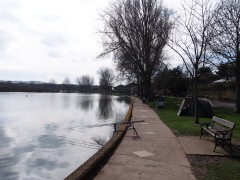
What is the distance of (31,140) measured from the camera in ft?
45.6

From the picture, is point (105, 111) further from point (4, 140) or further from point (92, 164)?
point (92, 164)

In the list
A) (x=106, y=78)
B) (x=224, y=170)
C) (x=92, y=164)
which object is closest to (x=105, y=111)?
(x=92, y=164)

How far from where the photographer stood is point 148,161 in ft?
27.7

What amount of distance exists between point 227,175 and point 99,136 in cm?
830

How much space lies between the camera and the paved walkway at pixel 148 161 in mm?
7141

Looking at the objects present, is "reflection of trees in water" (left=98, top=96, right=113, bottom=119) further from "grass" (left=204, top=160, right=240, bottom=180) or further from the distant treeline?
the distant treeline

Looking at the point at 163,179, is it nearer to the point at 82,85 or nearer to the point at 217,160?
the point at 217,160

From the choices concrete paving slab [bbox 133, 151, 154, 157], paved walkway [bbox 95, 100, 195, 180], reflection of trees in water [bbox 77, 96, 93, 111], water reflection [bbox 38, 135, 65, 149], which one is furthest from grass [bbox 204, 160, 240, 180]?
reflection of trees in water [bbox 77, 96, 93, 111]

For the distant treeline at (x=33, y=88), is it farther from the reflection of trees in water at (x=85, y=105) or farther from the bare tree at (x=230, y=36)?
the bare tree at (x=230, y=36)

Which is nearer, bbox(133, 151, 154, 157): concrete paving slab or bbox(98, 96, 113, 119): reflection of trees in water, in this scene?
bbox(133, 151, 154, 157): concrete paving slab

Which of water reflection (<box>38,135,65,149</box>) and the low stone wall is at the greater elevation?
the low stone wall

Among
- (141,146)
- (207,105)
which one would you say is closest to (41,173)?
(141,146)

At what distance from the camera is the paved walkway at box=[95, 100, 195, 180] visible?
23.4 feet

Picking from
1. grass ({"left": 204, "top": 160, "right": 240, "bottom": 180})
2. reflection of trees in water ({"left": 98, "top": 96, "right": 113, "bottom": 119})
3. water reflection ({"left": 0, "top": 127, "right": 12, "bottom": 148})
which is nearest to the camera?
grass ({"left": 204, "top": 160, "right": 240, "bottom": 180})
